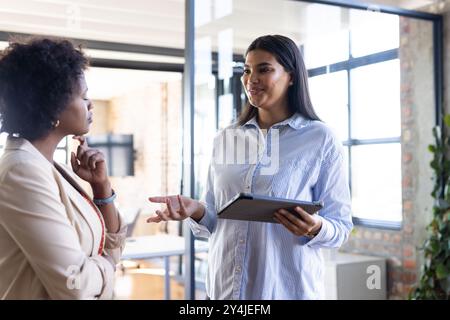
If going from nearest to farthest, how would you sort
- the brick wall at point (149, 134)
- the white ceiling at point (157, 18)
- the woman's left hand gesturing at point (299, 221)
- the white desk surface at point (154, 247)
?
1. the woman's left hand gesturing at point (299, 221)
2. the white ceiling at point (157, 18)
3. the white desk surface at point (154, 247)
4. the brick wall at point (149, 134)

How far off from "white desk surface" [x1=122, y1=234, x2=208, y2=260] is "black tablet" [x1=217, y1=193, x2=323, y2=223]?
75.1 inches

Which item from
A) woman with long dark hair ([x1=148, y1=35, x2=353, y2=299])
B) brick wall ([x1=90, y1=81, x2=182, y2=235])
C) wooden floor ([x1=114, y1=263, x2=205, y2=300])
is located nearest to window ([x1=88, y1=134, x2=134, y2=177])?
brick wall ([x1=90, y1=81, x2=182, y2=235])

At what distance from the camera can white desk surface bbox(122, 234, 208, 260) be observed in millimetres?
3498


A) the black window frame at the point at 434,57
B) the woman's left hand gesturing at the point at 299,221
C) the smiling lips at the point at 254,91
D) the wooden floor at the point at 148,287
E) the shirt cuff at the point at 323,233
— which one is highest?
the black window frame at the point at 434,57

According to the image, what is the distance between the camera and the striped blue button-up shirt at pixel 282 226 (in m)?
1.42

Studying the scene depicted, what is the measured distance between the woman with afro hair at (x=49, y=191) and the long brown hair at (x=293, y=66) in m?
0.60

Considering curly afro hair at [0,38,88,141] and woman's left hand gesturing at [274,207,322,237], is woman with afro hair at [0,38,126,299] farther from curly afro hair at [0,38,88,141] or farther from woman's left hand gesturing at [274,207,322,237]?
woman's left hand gesturing at [274,207,322,237]

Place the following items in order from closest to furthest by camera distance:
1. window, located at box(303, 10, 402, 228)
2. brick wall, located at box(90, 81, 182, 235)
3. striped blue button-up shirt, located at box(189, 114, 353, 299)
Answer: striped blue button-up shirt, located at box(189, 114, 353, 299) → window, located at box(303, 10, 402, 228) → brick wall, located at box(90, 81, 182, 235)

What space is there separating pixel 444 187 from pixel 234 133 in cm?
189

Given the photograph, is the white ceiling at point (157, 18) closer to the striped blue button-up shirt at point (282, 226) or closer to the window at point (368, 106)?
the window at point (368, 106)

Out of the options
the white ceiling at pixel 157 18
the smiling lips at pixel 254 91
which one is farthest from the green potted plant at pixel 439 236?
the smiling lips at pixel 254 91
